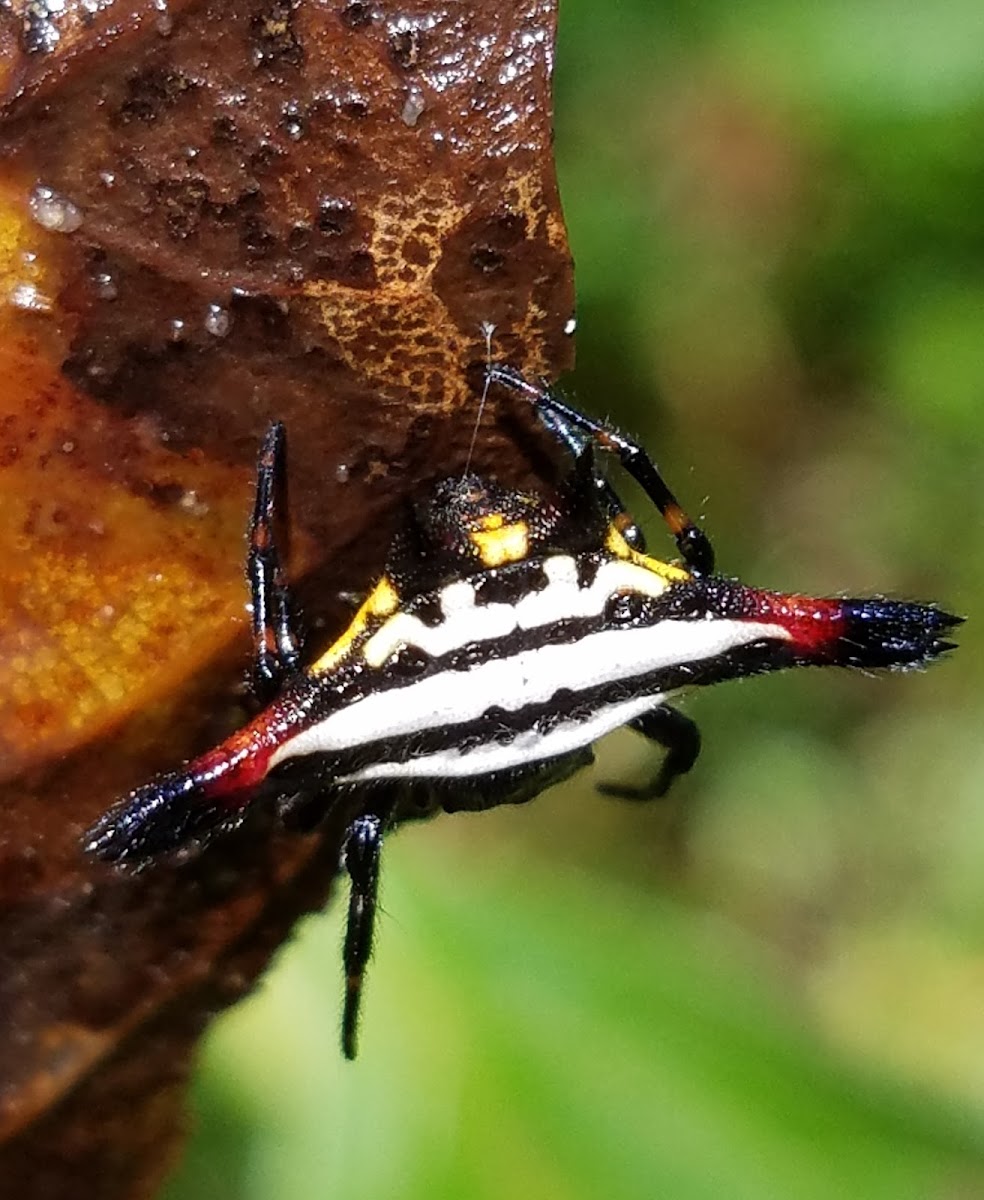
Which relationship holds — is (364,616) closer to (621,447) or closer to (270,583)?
(270,583)

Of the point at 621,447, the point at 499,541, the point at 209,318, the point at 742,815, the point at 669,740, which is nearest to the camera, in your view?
the point at 209,318

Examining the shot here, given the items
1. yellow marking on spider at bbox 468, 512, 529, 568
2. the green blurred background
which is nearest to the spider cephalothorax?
yellow marking on spider at bbox 468, 512, 529, 568

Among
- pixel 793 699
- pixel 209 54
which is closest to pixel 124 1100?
pixel 209 54

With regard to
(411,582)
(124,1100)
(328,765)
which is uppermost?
(411,582)

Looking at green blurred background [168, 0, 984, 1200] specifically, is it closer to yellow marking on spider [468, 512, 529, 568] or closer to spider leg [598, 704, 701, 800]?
spider leg [598, 704, 701, 800]

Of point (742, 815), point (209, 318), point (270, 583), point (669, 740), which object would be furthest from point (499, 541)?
point (742, 815)

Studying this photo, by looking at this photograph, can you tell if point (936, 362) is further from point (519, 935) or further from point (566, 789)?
point (519, 935)

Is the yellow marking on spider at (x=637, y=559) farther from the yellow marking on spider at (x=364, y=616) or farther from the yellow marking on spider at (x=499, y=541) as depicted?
the yellow marking on spider at (x=364, y=616)
